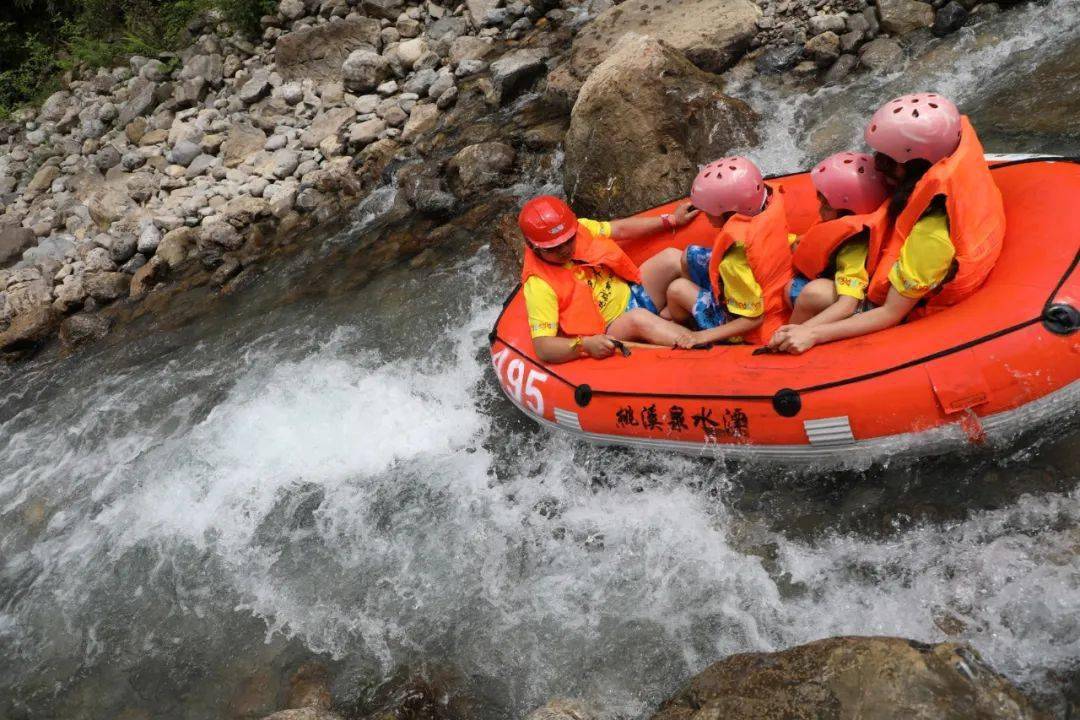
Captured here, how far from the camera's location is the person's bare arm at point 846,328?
3.50 m

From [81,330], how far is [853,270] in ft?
24.3

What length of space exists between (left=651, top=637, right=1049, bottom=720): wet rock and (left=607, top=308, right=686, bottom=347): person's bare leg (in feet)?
6.52

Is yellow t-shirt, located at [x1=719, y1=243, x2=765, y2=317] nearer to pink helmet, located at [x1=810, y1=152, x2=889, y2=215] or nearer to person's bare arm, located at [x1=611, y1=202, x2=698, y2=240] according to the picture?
pink helmet, located at [x1=810, y1=152, x2=889, y2=215]

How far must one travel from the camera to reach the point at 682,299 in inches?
172

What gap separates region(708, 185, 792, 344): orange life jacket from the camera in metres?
3.74

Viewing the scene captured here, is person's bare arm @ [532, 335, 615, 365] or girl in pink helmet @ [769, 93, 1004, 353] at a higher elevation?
girl in pink helmet @ [769, 93, 1004, 353]

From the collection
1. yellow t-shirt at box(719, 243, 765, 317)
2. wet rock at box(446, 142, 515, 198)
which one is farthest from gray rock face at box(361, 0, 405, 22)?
yellow t-shirt at box(719, 243, 765, 317)

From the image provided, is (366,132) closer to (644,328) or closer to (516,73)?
(516,73)

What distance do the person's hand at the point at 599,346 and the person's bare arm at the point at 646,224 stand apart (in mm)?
895

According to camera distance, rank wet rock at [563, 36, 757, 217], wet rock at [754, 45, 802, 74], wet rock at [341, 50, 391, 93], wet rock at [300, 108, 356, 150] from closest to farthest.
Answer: wet rock at [563, 36, 757, 217] → wet rock at [754, 45, 802, 74] → wet rock at [300, 108, 356, 150] → wet rock at [341, 50, 391, 93]

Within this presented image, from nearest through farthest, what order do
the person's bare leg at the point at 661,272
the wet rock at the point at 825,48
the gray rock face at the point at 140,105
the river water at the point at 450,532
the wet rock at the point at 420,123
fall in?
1. the river water at the point at 450,532
2. the person's bare leg at the point at 661,272
3. the wet rock at the point at 825,48
4. the wet rock at the point at 420,123
5. the gray rock face at the point at 140,105

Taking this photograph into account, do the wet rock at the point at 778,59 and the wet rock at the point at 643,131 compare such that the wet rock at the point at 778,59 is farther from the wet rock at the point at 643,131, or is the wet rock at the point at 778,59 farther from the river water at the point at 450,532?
the wet rock at the point at 643,131

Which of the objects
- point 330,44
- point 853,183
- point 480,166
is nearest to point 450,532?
point 853,183

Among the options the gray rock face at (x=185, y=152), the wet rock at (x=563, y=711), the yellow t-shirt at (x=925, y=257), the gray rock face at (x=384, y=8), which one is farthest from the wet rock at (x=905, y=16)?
the gray rock face at (x=185, y=152)
